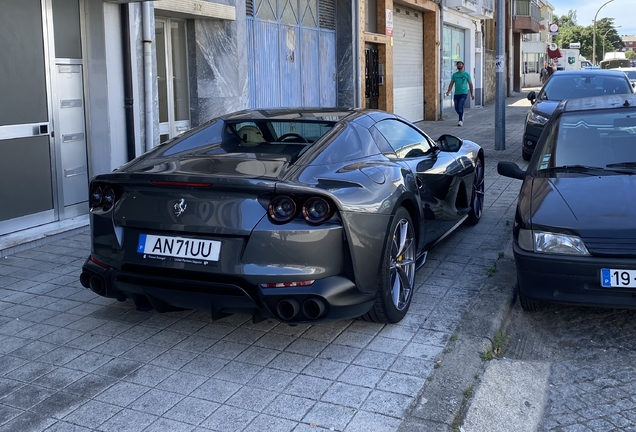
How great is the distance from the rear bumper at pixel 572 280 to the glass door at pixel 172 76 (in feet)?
22.0

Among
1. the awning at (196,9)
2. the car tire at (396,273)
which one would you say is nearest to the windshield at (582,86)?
the awning at (196,9)

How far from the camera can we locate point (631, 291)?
14.6 ft

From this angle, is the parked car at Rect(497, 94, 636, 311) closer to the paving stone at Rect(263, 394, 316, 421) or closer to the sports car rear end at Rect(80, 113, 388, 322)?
the sports car rear end at Rect(80, 113, 388, 322)

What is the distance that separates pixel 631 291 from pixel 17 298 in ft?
14.2

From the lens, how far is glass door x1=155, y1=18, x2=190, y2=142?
10.1 m

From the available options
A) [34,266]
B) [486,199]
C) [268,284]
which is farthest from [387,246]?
[486,199]

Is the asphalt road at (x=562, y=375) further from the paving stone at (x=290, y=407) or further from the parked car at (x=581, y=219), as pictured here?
the paving stone at (x=290, y=407)

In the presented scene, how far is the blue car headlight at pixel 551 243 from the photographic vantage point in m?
4.62

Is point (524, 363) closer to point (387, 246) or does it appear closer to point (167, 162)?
point (387, 246)

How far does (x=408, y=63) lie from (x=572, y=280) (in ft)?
58.8

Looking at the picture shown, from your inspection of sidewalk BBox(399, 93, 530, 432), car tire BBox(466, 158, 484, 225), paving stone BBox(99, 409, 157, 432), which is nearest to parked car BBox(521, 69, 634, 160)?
sidewalk BBox(399, 93, 530, 432)

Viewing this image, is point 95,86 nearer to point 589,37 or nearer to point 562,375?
point 562,375

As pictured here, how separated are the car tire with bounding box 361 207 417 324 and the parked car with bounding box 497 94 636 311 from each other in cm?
73

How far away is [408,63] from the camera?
21.8 m
